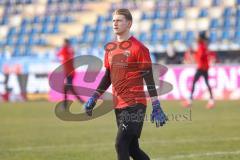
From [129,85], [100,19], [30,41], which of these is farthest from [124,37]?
[30,41]

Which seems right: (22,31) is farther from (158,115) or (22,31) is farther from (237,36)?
(158,115)

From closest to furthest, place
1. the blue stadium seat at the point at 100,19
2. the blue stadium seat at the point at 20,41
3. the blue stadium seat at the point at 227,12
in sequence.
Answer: the blue stadium seat at the point at 227,12, the blue stadium seat at the point at 100,19, the blue stadium seat at the point at 20,41

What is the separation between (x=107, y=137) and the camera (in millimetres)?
14672

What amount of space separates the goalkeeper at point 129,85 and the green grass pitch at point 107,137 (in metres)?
3.25

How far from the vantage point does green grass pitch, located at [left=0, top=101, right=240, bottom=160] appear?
38.1 feet

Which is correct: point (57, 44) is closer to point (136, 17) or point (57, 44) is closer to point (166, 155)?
point (136, 17)

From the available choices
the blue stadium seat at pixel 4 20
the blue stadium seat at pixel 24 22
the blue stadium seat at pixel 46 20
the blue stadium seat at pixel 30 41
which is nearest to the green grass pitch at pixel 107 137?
the blue stadium seat at pixel 30 41

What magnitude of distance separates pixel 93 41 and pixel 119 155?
29350 millimetres

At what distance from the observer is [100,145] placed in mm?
13133

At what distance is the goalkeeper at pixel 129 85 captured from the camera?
303 inches

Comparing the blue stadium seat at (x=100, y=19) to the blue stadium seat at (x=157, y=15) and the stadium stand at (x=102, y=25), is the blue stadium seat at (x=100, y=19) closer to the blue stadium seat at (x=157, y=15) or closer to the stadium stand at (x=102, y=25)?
the stadium stand at (x=102, y=25)

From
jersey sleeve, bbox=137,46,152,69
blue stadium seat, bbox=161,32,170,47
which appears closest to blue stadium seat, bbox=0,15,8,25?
blue stadium seat, bbox=161,32,170,47

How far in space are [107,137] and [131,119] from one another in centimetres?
703

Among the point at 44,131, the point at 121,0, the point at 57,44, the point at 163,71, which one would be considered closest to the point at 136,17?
the point at 121,0
